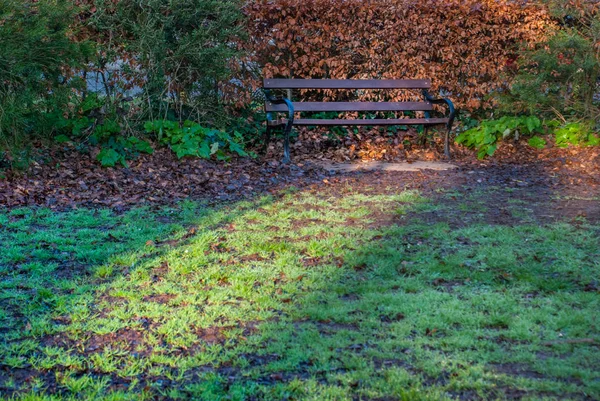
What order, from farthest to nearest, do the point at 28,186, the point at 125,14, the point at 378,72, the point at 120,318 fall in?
the point at 378,72
the point at 125,14
the point at 28,186
the point at 120,318

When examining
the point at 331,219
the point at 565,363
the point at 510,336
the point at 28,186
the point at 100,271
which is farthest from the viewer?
the point at 28,186

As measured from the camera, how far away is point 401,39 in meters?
9.62

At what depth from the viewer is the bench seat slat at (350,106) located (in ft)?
28.5

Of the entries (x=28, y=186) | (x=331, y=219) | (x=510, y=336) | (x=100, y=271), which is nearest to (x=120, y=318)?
(x=100, y=271)

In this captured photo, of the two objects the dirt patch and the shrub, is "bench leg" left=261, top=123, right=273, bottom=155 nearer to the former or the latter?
the shrub

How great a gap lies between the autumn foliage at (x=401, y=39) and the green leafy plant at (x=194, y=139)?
152 centimetres

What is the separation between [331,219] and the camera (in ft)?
18.0

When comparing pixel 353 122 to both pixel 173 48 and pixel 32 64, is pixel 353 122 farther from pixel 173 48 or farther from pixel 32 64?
pixel 32 64

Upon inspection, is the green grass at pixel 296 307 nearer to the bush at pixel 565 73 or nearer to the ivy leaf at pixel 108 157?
the ivy leaf at pixel 108 157

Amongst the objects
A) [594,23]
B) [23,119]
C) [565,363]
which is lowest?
[565,363]

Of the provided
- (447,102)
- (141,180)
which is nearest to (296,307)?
(141,180)

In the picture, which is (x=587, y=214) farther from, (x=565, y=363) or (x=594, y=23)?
(x=594, y=23)

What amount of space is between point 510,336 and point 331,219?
2513 mm

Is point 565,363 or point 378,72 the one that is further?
point 378,72
